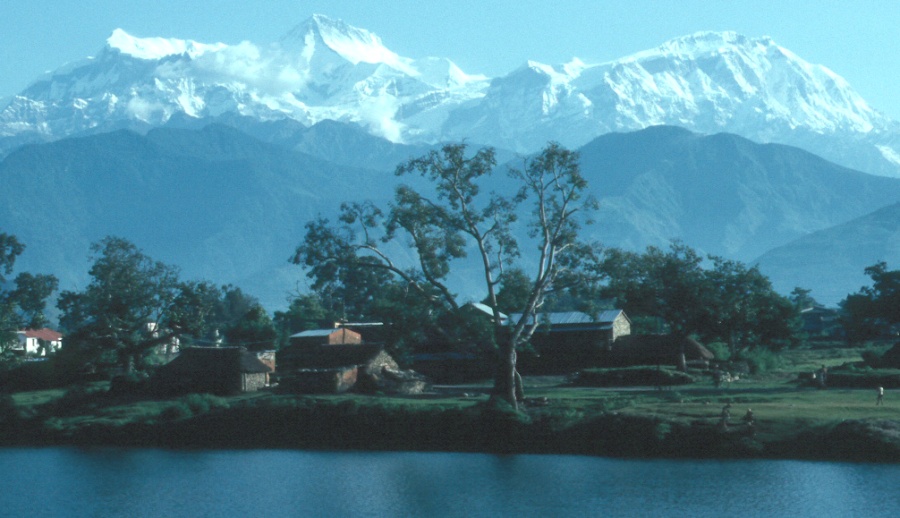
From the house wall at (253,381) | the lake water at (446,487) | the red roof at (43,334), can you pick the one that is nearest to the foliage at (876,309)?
the lake water at (446,487)

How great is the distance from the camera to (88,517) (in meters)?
52.0

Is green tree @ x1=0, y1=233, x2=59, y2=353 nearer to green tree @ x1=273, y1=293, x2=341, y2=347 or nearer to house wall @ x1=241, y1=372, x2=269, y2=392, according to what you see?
green tree @ x1=273, y1=293, x2=341, y2=347

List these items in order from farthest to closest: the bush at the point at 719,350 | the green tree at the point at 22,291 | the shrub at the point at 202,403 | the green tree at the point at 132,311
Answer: the green tree at the point at 22,291, the bush at the point at 719,350, the green tree at the point at 132,311, the shrub at the point at 202,403

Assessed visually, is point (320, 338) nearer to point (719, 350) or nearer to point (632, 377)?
point (632, 377)

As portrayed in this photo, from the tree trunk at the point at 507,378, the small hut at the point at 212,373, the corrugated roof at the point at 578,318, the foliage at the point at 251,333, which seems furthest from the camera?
the foliage at the point at 251,333

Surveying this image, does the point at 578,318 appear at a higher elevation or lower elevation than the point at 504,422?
higher

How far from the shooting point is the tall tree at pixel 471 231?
240 ft

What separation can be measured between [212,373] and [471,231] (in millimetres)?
25588

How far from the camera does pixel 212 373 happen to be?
8825cm

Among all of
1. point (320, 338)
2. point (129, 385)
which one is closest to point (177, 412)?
point (129, 385)

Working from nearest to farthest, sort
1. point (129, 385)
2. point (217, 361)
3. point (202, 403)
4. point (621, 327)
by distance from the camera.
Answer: point (202, 403)
point (129, 385)
point (217, 361)
point (621, 327)

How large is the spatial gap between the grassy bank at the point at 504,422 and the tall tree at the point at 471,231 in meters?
4.66

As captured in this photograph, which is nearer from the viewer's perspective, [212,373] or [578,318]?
[212,373]

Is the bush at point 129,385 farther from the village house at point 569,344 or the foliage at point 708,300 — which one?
the foliage at point 708,300
